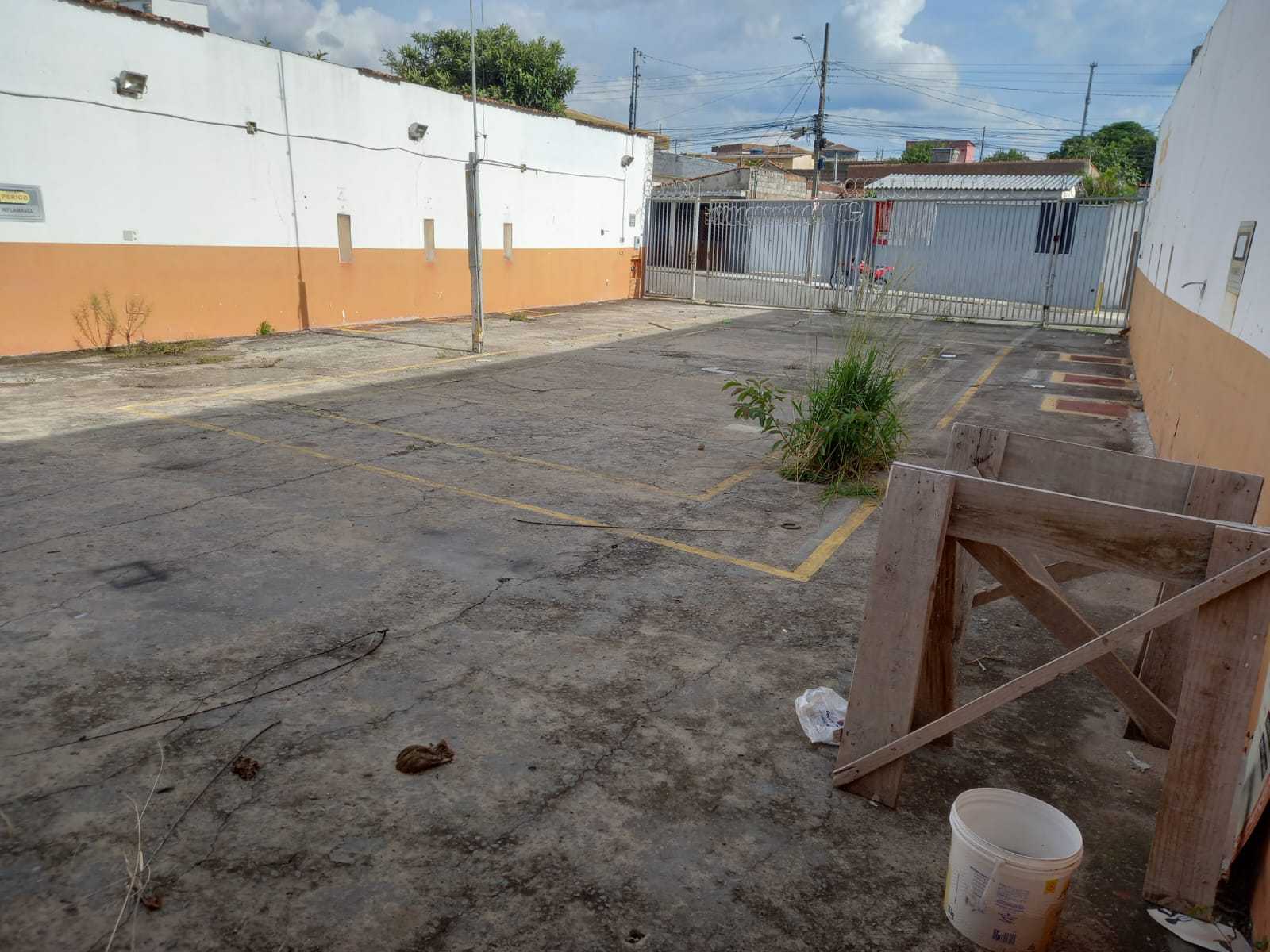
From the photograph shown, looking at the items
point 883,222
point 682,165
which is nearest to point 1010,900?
point 883,222

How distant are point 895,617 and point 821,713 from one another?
72cm

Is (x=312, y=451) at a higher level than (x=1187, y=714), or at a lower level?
lower

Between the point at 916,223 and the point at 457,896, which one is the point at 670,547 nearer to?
the point at 457,896

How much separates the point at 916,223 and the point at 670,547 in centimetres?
1864

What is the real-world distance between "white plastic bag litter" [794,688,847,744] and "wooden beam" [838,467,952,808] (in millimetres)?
271

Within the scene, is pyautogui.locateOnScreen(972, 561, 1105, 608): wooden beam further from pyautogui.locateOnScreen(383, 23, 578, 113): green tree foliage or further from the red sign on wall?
pyautogui.locateOnScreen(383, 23, 578, 113): green tree foliage

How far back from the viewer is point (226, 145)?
42.2ft

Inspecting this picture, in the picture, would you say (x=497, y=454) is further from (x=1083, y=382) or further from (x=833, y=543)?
(x=1083, y=382)

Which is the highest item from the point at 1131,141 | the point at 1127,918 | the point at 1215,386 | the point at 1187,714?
the point at 1131,141

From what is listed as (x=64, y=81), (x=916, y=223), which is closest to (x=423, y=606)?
(x=64, y=81)

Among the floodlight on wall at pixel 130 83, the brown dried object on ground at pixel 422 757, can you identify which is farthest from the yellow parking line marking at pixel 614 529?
the floodlight on wall at pixel 130 83

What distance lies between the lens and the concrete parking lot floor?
2502 millimetres

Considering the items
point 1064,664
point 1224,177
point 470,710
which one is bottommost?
point 470,710

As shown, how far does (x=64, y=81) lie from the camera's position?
427 inches
